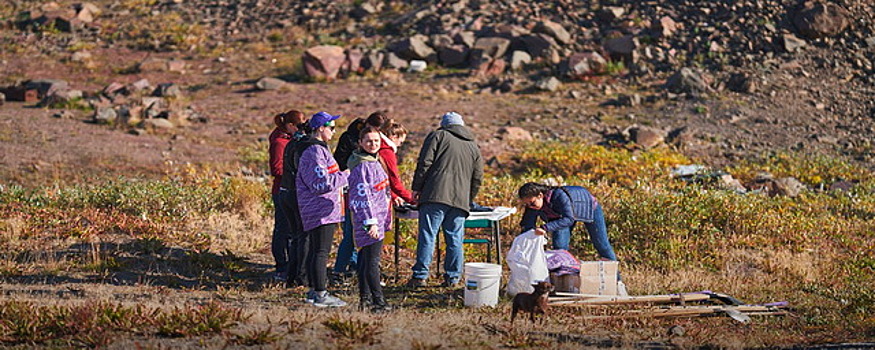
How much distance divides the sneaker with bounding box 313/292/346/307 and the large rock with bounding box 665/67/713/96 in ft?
58.1

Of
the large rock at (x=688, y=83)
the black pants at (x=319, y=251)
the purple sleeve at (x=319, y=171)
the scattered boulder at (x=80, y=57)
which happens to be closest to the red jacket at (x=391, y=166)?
the purple sleeve at (x=319, y=171)

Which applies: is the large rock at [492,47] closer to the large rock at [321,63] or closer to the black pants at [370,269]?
the large rock at [321,63]

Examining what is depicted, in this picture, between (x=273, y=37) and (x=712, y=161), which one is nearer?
(x=712, y=161)

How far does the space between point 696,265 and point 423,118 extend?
492 inches

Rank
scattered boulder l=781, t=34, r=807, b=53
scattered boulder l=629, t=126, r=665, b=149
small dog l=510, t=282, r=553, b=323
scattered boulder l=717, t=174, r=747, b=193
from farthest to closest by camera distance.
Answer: scattered boulder l=781, t=34, r=807, b=53 → scattered boulder l=629, t=126, r=665, b=149 → scattered boulder l=717, t=174, r=747, b=193 → small dog l=510, t=282, r=553, b=323

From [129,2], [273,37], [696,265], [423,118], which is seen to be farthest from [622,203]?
[129,2]

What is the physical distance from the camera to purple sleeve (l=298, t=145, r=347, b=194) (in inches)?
301

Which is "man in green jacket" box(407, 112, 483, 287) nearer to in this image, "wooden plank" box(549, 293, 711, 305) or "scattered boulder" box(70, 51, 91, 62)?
"wooden plank" box(549, 293, 711, 305)

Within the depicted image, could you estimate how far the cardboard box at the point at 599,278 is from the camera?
27.2ft

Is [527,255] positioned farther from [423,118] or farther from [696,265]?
[423,118]

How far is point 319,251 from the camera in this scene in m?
7.75

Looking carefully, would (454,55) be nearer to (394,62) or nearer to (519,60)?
(394,62)

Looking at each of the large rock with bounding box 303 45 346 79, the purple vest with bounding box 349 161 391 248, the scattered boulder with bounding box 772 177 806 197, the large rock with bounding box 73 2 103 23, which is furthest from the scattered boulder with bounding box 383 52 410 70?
the purple vest with bounding box 349 161 391 248

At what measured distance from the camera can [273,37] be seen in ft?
102
